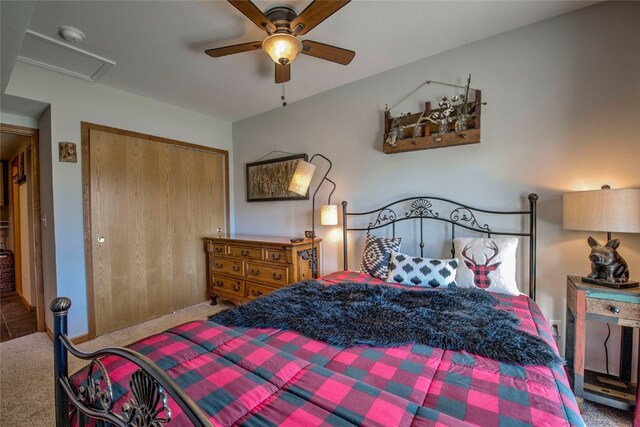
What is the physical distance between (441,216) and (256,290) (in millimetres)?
2102

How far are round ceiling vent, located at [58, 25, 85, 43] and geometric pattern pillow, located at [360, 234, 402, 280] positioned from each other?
9.13 ft

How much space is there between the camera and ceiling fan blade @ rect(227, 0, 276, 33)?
1382mm

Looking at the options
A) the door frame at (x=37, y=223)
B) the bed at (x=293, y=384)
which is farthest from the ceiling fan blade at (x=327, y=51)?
the door frame at (x=37, y=223)

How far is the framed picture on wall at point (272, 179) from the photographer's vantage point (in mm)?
3426

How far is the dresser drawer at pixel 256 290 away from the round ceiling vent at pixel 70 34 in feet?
8.48

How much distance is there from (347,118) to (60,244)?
120 inches

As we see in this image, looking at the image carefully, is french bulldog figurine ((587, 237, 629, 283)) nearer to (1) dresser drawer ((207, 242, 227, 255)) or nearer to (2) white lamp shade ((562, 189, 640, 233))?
(2) white lamp shade ((562, 189, 640, 233))

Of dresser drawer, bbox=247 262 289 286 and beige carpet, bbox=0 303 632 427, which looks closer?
beige carpet, bbox=0 303 632 427

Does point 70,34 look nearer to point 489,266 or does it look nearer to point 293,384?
point 293,384

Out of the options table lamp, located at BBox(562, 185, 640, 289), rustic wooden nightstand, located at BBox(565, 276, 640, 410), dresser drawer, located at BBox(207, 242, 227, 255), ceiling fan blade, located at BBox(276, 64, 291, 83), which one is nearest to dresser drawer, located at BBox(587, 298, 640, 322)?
rustic wooden nightstand, located at BBox(565, 276, 640, 410)

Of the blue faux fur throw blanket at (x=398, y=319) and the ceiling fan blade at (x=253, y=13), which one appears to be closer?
the blue faux fur throw blanket at (x=398, y=319)

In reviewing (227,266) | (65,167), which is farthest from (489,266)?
(65,167)

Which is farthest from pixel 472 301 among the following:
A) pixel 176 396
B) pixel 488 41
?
pixel 488 41

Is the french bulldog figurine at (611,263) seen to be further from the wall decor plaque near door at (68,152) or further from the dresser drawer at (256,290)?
the wall decor plaque near door at (68,152)
